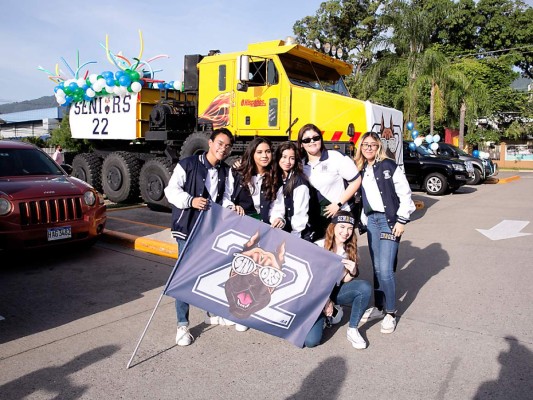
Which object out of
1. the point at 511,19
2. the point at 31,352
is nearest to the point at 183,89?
the point at 31,352

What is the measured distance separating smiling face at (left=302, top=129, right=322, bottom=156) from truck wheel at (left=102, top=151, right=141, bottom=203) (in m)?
7.83

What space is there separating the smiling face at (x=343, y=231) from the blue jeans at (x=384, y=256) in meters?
0.43

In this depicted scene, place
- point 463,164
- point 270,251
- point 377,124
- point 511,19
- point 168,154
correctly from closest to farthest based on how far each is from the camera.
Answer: point 270,251 < point 377,124 < point 168,154 < point 463,164 < point 511,19

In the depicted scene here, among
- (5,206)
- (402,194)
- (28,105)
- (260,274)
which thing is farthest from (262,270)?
(28,105)

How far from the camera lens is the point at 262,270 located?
12.5 ft

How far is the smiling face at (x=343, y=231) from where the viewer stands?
4.02m

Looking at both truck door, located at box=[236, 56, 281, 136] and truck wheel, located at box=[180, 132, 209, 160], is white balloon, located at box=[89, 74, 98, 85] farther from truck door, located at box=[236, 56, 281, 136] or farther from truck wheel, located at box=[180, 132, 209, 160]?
truck door, located at box=[236, 56, 281, 136]

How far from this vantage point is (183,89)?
10578 millimetres

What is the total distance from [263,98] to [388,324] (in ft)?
18.7

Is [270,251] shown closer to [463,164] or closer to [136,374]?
[136,374]

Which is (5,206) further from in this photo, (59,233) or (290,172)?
(290,172)

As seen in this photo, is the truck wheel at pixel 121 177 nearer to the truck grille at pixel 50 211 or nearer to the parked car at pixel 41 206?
the parked car at pixel 41 206

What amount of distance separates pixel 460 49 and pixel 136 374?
4181 cm

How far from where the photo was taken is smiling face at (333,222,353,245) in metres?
4.02
